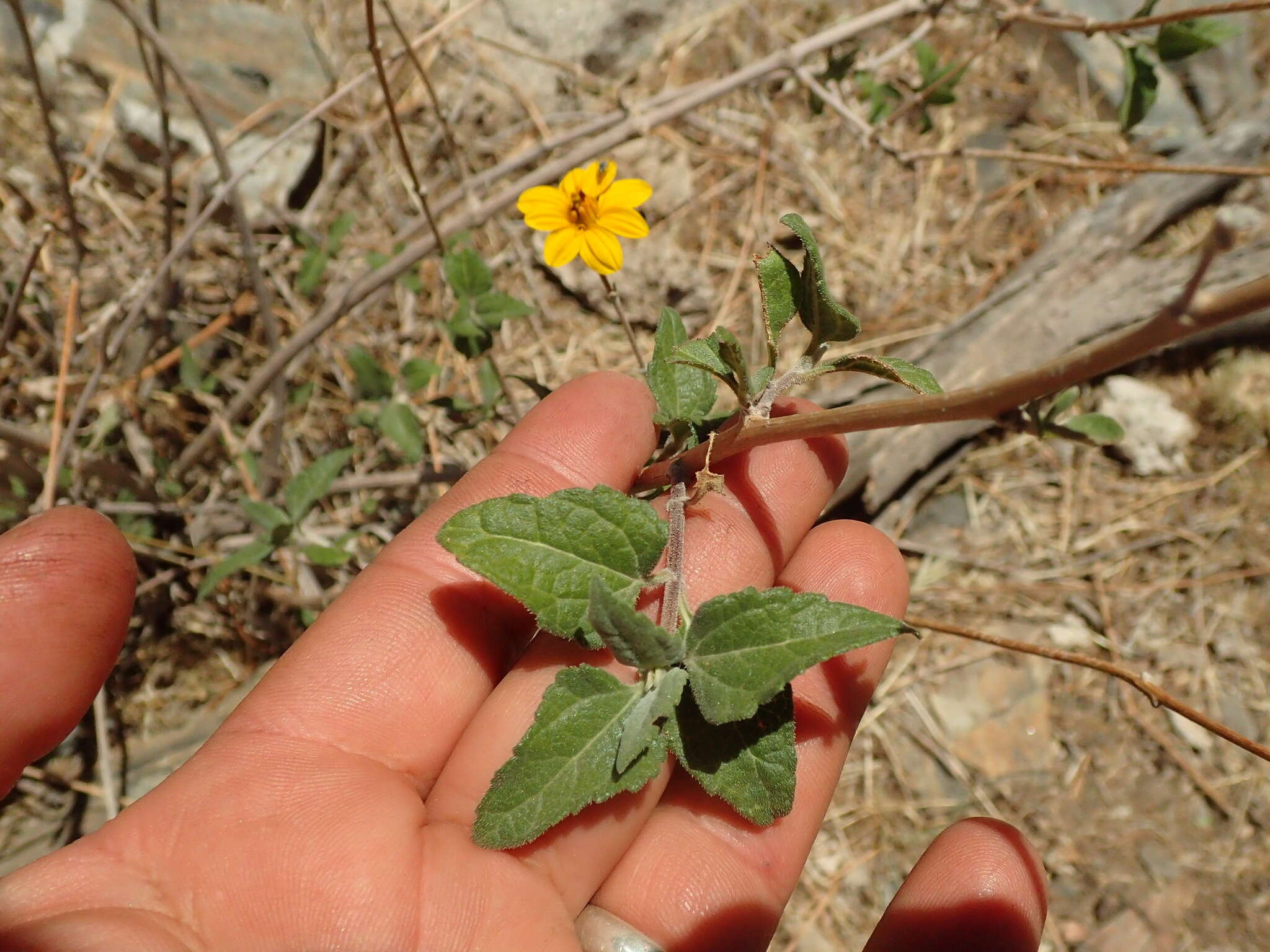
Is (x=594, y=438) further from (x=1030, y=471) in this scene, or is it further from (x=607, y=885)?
(x=1030, y=471)

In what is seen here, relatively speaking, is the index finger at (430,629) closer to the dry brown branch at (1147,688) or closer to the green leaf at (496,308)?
the green leaf at (496,308)

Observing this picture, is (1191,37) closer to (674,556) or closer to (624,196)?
(624,196)

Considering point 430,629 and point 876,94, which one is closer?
point 430,629

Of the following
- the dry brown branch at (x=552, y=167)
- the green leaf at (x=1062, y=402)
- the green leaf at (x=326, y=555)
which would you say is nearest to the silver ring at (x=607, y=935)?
the green leaf at (x=326, y=555)

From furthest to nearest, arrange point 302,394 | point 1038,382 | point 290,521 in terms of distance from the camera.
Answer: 1. point 302,394
2. point 290,521
3. point 1038,382

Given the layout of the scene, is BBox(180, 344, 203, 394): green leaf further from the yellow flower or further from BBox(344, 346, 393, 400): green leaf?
the yellow flower

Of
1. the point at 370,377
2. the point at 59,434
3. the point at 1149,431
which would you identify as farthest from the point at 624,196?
the point at 1149,431
